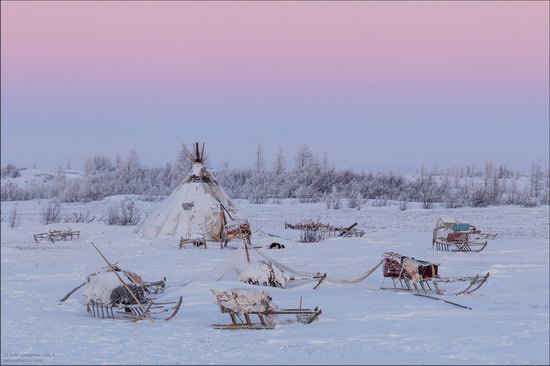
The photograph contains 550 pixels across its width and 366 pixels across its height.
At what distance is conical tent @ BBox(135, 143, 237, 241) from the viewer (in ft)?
69.4

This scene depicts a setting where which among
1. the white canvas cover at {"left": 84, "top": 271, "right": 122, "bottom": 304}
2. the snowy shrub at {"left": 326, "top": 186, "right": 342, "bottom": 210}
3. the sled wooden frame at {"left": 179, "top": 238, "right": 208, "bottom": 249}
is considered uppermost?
the snowy shrub at {"left": 326, "top": 186, "right": 342, "bottom": 210}

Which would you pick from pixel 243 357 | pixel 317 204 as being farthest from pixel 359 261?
pixel 317 204

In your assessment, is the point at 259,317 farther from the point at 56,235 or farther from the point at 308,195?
the point at 308,195

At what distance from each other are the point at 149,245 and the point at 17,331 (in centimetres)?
1102

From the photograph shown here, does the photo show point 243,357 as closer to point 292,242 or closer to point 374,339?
point 374,339

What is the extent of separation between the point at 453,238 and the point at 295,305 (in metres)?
9.24

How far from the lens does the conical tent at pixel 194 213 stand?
69.4 ft

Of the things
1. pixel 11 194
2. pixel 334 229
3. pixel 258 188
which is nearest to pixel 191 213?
pixel 334 229

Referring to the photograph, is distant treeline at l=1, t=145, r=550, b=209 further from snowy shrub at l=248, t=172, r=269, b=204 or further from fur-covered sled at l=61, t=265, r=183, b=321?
fur-covered sled at l=61, t=265, r=183, b=321

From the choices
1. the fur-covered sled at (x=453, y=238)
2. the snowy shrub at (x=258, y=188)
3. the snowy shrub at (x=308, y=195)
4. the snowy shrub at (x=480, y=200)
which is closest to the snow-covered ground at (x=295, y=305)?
the fur-covered sled at (x=453, y=238)

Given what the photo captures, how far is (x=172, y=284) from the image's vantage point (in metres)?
13.8

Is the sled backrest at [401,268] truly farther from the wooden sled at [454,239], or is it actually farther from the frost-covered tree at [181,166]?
the frost-covered tree at [181,166]

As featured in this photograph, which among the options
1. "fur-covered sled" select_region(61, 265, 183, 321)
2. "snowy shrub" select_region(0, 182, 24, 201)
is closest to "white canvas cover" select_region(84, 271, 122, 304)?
"fur-covered sled" select_region(61, 265, 183, 321)

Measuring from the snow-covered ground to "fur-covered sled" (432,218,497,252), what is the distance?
0.47m
